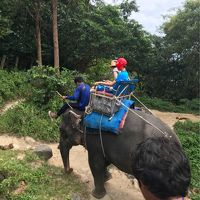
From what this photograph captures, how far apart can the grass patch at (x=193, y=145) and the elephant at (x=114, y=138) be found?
244cm

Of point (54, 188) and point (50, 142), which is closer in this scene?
point (54, 188)

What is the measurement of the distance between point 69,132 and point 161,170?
212 inches

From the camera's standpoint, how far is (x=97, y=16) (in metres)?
16.8

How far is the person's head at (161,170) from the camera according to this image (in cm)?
188

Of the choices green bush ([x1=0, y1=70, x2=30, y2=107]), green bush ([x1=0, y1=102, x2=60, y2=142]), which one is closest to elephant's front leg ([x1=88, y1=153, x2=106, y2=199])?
green bush ([x1=0, y1=102, x2=60, y2=142])

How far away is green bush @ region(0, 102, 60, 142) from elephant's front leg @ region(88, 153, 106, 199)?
11.5ft

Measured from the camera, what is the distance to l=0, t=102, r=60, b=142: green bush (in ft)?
32.7

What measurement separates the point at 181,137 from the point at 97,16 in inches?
313

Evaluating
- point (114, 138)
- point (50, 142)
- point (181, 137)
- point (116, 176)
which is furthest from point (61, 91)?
point (114, 138)

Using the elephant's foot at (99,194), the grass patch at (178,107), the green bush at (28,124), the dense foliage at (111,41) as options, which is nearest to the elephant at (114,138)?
the elephant's foot at (99,194)

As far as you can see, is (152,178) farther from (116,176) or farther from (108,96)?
(116,176)

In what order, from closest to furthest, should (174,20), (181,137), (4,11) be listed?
(181,137), (4,11), (174,20)

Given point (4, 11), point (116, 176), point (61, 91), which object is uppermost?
point (4, 11)

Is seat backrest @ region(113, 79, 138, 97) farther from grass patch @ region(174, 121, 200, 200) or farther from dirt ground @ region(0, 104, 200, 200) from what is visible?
grass patch @ region(174, 121, 200, 200)
